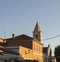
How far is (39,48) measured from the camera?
76000 mm

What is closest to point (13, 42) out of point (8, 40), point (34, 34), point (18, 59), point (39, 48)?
point (8, 40)

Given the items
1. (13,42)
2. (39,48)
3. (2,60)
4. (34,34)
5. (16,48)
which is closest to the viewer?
(2,60)

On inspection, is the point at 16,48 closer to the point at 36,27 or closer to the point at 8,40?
the point at 8,40

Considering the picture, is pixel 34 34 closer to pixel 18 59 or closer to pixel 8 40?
pixel 8 40

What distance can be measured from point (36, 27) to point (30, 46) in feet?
66.6

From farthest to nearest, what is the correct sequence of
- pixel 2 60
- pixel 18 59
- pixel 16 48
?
pixel 16 48, pixel 18 59, pixel 2 60

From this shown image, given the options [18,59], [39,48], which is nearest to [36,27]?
[39,48]

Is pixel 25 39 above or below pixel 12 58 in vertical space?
above

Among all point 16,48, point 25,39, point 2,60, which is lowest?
point 2,60

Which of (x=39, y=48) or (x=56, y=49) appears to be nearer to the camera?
(x=39, y=48)

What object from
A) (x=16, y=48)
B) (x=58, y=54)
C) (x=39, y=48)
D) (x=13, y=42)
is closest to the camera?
(x=16, y=48)

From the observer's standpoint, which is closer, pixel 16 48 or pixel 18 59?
pixel 18 59

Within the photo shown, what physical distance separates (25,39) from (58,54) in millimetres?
26075

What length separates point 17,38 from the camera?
70188 millimetres
